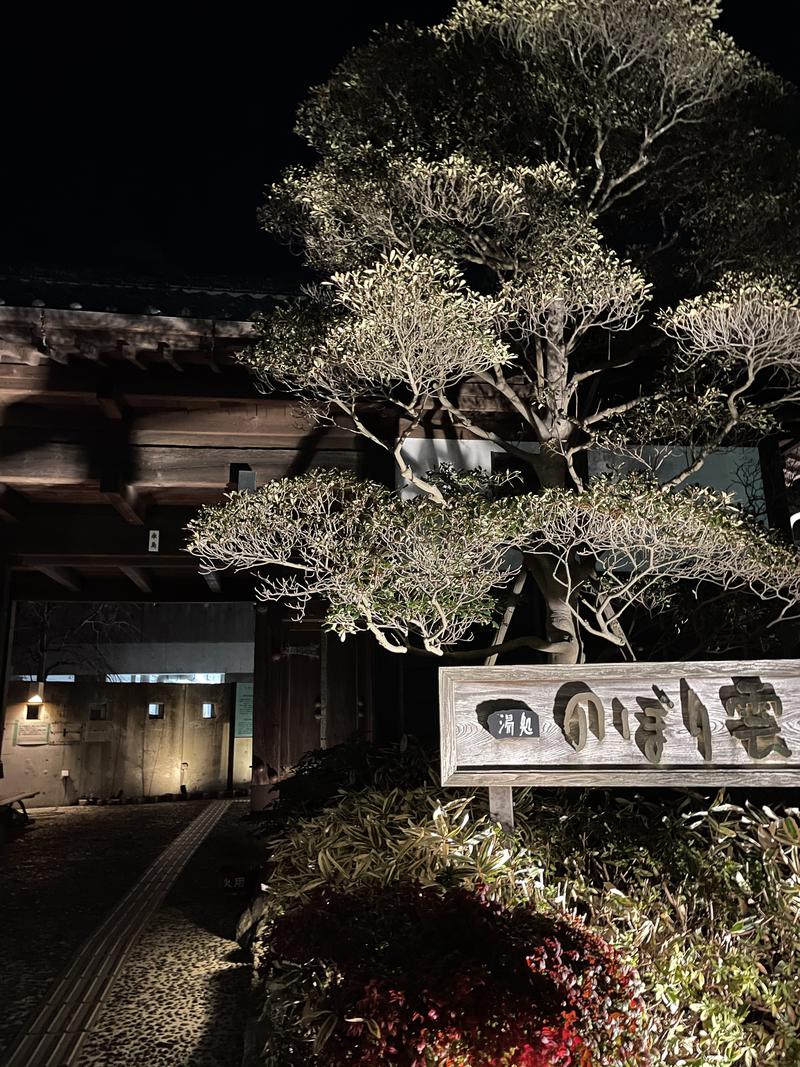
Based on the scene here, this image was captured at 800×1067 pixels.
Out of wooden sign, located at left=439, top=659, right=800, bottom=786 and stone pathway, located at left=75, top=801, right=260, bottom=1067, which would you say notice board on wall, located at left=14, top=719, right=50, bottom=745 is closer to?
stone pathway, located at left=75, top=801, right=260, bottom=1067

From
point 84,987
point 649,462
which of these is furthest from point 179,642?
point 84,987

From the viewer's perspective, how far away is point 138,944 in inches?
168

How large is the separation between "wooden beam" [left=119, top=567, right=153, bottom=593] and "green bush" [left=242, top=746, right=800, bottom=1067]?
5.05 m

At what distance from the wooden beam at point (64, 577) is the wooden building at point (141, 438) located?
2.06 ft

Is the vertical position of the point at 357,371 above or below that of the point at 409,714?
above

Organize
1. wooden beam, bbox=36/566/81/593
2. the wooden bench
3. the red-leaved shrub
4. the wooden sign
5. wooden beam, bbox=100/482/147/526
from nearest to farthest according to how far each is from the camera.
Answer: the red-leaved shrub, the wooden sign, wooden beam, bbox=100/482/147/526, the wooden bench, wooden beam, bbox=36/566/81/593

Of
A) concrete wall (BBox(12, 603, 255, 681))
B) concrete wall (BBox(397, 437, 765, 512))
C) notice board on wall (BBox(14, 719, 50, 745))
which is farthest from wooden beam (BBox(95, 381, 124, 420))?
concrete wall (BBox(12, 603, 255, 681))

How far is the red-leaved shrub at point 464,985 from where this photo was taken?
2.03 meters

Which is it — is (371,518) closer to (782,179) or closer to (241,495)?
(241,495)

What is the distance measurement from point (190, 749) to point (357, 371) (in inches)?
388

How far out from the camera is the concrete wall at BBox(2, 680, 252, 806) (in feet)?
36.7

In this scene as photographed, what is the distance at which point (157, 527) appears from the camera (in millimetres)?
7066

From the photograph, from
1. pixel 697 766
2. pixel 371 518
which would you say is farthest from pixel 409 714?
pixel 697 766

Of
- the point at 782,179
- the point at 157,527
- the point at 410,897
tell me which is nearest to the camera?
the point at 410,897
